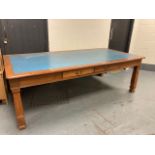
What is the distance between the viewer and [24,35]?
2869mm

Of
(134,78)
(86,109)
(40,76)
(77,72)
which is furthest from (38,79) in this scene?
(134,78)

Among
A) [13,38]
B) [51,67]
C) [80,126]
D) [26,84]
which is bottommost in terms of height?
[80,126]

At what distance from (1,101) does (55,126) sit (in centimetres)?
111

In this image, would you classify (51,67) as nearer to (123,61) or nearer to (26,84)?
(26,84)

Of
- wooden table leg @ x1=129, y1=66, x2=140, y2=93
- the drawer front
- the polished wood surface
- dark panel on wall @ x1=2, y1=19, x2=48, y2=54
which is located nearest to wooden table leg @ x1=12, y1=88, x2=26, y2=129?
the polished wood surface

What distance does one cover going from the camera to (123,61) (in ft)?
7.39

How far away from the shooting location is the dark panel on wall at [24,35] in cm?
271

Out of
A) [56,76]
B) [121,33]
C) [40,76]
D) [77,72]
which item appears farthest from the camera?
[121,33]

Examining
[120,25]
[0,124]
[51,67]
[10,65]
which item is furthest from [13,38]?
[120,25]

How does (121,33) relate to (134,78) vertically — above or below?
above

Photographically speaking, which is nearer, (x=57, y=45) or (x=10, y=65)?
(x=10, y=65)

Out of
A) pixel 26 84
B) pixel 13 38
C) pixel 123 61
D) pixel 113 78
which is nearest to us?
pixel 26 84

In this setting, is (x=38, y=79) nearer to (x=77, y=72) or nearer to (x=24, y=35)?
(x=77, y=72)

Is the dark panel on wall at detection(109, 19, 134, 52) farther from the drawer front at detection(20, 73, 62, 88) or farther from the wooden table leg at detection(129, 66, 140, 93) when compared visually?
the drawer front at detection(20, 73, 62, 88)
